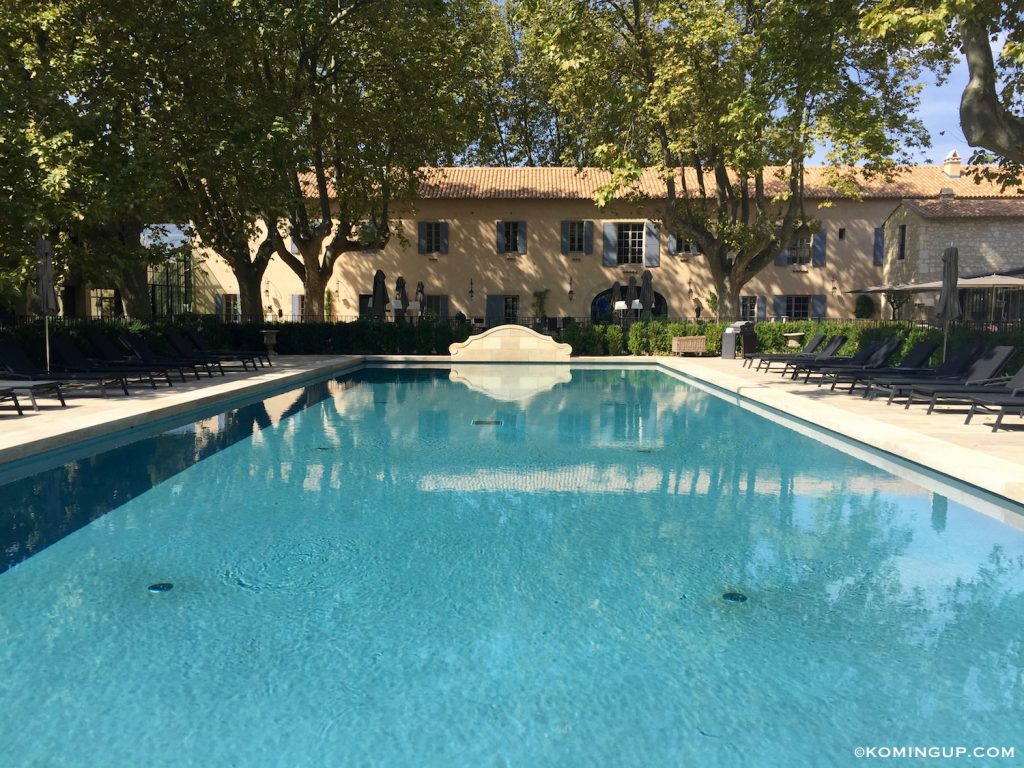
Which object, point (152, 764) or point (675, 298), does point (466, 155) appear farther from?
point (152, 764)

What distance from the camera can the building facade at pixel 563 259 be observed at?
99.1 ft

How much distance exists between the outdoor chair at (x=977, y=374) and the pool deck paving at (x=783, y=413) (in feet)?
1.05

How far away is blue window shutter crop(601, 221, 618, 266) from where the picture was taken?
30297 mm

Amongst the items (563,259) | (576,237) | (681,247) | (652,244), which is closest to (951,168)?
(681,247)

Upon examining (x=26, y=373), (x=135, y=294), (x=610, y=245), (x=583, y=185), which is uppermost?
(x=583, y=185)

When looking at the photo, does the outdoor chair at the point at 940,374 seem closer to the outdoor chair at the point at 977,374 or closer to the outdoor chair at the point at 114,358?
the outdoor chair at the point at 977,374

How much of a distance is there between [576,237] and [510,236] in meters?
2.67

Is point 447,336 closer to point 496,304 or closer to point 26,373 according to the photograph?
point 496,304

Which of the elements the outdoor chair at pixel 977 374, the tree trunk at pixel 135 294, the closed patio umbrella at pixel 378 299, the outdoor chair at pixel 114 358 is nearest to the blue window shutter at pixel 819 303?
the closed patio umbrella at pixel 378 299

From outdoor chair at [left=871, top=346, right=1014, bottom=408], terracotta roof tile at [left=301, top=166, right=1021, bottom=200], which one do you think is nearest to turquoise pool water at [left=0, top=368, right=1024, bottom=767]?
outdoor chair at [left=871, top=346, right=1014, bottom=408]

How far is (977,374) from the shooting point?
35.3 ft

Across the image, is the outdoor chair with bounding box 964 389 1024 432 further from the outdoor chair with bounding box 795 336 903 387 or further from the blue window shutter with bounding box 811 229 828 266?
the blue window shutter with bounding box 811 229 828 266

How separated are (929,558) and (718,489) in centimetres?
217

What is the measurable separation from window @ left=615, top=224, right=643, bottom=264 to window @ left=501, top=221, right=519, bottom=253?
13.3 feet
